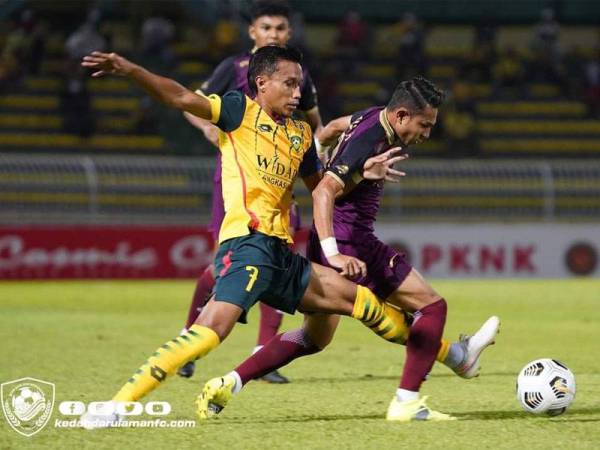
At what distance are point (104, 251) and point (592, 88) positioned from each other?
41.6 feet

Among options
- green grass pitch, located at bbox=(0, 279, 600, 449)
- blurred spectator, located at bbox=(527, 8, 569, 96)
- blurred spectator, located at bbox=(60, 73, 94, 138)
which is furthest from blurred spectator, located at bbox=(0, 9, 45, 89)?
blurred spectator, located at bbox=(527, 8, 569, 96)

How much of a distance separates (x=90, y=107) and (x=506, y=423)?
1779 cm

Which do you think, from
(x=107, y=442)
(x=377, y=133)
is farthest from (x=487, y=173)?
(x=107, y=442)

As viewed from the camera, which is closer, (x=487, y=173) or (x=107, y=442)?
(x=107, y=442)

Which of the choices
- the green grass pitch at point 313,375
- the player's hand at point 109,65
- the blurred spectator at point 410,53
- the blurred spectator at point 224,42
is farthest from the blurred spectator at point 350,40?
the player's hand at point 109,65

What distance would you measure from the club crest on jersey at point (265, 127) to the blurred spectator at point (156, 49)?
17.4m

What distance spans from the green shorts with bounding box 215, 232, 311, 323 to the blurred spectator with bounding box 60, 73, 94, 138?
16.9m

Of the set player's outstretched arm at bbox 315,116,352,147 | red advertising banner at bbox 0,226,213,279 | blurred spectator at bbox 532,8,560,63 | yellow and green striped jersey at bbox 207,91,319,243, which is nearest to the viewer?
yellow and green striped jersey at bbox 207,91,319,243

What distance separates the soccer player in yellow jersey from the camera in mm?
6262

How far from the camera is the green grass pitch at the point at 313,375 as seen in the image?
→ 6.05 metres

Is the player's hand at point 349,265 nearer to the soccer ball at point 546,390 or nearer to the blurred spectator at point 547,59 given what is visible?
the soccer ball at point 546,390

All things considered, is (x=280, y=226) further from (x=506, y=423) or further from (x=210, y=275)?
(x=210, y=275)

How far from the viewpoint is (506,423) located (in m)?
6.54

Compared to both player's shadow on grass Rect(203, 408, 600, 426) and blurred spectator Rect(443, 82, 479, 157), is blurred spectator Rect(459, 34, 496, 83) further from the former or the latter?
player's shadow on grass Rect(203, 408, 600, 426)
